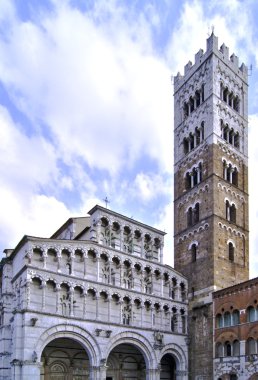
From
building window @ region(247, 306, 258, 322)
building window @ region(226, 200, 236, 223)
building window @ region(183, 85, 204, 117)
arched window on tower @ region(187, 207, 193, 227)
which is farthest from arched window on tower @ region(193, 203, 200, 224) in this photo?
building window @ region(247, 306, 258, 322)

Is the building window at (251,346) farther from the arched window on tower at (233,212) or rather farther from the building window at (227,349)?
the arched window on tower at (233,212)

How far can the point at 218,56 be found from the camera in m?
43.7

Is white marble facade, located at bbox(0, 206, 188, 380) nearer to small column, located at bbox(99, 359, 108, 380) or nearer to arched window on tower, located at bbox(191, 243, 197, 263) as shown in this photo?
small column, located at bbox(99, 359, 108, 380)

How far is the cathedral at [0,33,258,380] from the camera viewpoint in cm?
3184

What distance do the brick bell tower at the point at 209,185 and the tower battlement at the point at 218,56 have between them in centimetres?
9

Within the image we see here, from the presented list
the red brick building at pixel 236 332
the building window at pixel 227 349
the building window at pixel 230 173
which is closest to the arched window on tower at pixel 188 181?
the building window at pixel 230 173

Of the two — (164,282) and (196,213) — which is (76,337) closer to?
(164,282)

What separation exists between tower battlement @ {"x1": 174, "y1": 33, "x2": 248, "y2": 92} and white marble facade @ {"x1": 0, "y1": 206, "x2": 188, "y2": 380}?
15841mm

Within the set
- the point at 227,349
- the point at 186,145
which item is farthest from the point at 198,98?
the point at 227,349

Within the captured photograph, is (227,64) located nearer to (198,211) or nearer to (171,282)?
(198,211)

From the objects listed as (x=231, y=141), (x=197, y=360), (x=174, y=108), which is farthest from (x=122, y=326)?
(x=174, y=108)

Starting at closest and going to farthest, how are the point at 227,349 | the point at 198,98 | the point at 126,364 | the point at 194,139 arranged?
the point at 227,349 < the point at 126,364 < the point at 194,139 < the point at 198,98

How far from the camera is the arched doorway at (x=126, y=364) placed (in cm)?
3734

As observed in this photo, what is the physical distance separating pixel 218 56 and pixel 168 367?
26.0m
